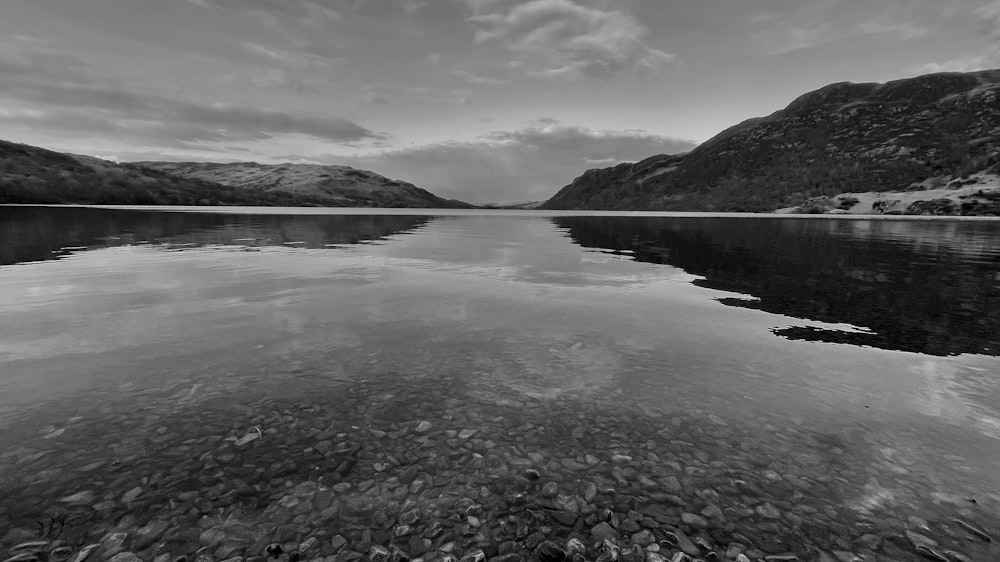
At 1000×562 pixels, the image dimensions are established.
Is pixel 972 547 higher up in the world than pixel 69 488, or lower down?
lower down

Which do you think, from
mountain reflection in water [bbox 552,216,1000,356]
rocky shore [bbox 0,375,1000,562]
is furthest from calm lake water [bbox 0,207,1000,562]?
mountain reflection in water [bbox 552,216,1000,356]

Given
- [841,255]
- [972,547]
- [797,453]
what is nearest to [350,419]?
[797,453]

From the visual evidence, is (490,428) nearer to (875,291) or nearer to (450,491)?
(450,491)

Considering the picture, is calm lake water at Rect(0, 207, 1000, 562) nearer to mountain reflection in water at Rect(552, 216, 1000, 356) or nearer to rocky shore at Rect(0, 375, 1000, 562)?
rocky shore at Rect(0, 375, 1000, 562)

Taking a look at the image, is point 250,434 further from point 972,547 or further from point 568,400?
point 972,547

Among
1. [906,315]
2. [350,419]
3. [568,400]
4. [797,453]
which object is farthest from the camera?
[906,315]

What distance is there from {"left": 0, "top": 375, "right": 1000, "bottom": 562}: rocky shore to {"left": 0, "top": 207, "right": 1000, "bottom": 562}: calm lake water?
5 centimetres

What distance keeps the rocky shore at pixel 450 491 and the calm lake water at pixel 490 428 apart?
0.15 ft

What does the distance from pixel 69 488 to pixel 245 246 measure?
4723 centimetres

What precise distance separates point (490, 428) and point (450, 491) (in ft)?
7.53

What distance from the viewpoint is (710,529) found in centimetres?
680

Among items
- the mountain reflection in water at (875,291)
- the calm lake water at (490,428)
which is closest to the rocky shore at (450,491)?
the calm lake water at (490,428)

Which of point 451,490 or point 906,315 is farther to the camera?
point 906,315

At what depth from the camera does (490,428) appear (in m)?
9.75
